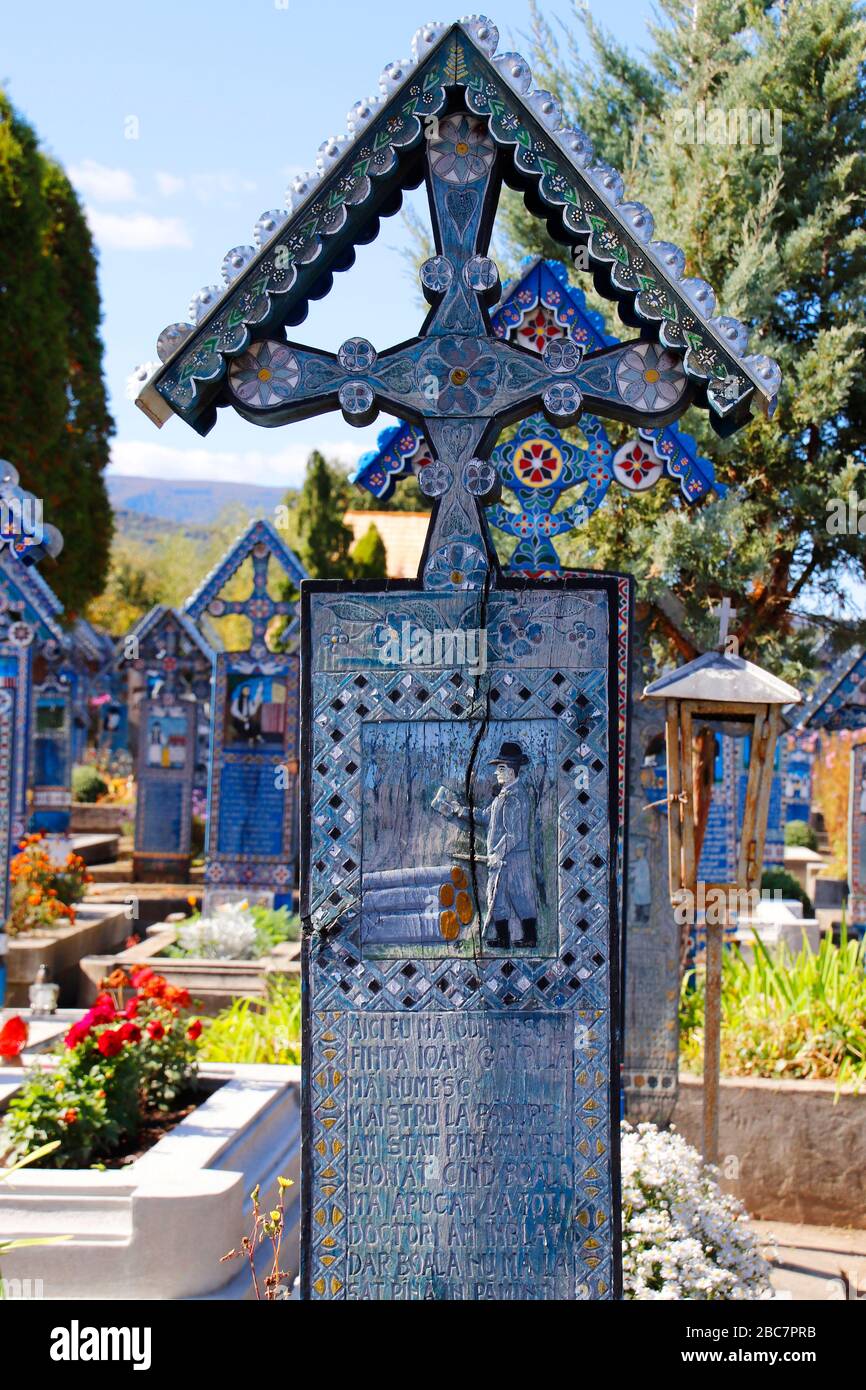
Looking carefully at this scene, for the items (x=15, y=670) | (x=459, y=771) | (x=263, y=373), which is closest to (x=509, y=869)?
(x=459, y=771)

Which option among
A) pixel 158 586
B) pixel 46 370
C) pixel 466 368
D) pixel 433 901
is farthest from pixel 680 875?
pixel 158 586

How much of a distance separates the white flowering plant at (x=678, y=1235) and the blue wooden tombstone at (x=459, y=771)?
115 cm

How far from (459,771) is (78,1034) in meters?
3.30

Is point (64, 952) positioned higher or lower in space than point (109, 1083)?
lower

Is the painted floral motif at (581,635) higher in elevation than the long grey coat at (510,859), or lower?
higher

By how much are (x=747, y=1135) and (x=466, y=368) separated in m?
5.12

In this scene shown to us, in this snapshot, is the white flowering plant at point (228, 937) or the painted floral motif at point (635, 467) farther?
the white flowering plant at point (228, 937)

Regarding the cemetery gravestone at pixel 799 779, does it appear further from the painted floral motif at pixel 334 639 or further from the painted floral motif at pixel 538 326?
the painted floral motif at pixel 334 639

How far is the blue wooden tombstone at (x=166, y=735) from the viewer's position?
16.7 m

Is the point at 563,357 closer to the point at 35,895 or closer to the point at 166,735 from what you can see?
the point at 35,895

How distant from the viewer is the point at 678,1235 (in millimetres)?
4762

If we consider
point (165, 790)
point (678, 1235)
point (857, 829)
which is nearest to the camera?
point (678, 1235)

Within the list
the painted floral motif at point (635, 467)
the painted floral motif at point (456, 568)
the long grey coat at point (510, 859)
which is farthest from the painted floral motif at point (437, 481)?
the painted floral motif at point (635, 467)
